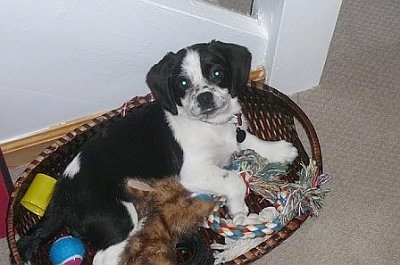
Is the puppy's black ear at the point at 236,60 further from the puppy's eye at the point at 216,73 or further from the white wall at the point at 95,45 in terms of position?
the white wall at the point at 95,45

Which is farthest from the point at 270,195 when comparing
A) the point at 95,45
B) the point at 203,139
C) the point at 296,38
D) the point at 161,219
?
the point at 95,45

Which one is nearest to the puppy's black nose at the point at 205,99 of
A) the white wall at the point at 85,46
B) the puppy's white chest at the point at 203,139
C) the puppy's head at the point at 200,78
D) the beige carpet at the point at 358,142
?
the puppy's head at the point at 200,78

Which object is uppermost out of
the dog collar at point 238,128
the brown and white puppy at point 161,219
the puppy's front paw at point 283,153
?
the dog collar at point 238,128

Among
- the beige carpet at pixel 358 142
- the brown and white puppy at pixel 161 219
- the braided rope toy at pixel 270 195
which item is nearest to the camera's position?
the brown and white puppy at pixel 161 219

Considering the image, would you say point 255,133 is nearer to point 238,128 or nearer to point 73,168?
point 238,128

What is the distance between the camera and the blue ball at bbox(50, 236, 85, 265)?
1875 mm

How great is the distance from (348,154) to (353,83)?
299 millimetres

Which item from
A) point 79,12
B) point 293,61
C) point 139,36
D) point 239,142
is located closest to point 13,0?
point 79,12

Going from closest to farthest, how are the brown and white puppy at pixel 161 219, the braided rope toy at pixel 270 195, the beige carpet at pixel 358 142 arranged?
the brown and white puppy at pixel 161 219 < the braided rope toy at pixel 270 195 < the beige carpet at pixel 358 142

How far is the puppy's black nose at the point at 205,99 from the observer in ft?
6.00

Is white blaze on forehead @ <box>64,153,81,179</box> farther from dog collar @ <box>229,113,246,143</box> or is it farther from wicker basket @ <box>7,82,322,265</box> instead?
dog collar @ <box>229,113,246,143</box>

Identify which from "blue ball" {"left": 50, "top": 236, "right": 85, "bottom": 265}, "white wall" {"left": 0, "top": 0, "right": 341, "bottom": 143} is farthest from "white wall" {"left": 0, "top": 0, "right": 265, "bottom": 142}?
"blue ball" {"left": 50, "top": 236, "right": 85, "bottom": 265}

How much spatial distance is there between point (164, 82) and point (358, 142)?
2.42 ft

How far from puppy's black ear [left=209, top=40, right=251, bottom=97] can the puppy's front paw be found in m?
0.30
